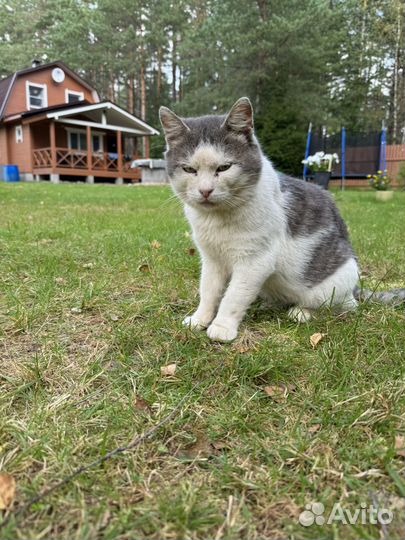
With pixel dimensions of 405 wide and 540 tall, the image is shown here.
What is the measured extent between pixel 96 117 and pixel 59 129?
1906mm

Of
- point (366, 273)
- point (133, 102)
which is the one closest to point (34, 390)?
point (366, 273)

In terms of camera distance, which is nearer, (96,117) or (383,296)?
(383,296)

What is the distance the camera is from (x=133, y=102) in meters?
27.2

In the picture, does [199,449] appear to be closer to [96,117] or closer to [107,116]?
[96,117]

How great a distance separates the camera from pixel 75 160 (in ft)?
60.2

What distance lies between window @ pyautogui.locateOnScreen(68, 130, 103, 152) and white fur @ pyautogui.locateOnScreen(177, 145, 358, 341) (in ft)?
62.7

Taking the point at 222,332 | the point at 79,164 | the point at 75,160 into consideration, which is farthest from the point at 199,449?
the point at 79,164

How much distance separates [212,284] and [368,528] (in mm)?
1361

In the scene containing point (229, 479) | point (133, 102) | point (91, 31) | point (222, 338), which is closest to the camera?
point (229, 479)

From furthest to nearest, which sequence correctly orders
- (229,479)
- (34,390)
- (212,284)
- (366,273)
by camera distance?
(366,273) < (212,284) < (34,390) < (229,479)

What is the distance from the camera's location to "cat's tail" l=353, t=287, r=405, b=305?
2.26 metres

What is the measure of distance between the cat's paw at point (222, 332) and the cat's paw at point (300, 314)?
0.39 m

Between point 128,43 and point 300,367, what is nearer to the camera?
point 300,367

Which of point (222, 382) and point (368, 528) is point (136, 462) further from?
point (368, 528)
